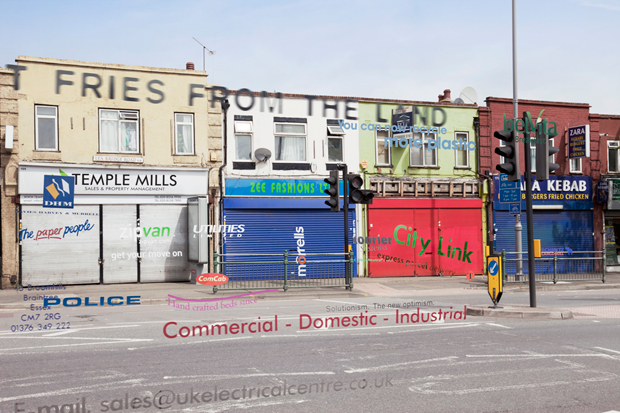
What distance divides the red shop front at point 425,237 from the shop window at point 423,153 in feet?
5.58

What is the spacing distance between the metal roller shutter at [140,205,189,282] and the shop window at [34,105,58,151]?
381cm

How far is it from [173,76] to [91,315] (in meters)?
11.3

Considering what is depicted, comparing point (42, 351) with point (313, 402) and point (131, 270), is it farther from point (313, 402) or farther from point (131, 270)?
point (131, 270)

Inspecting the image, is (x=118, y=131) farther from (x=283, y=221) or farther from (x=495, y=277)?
(x=495, y=277)

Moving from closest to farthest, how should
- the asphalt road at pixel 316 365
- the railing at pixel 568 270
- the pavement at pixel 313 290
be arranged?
the asphalt road at pixel 316 365 < the pavement at pixel 313 290 < the railing at pixel 568 270

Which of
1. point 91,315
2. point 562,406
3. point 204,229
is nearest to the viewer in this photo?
point 562,406

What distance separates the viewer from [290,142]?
77.9 feet

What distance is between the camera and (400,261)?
24.8 metres

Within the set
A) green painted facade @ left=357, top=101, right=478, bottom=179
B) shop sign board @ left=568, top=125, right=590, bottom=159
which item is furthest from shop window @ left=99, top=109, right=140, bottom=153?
shop sign board @ left=568, top=125, right=590, bottom=159

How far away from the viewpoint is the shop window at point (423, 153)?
83.1 feet

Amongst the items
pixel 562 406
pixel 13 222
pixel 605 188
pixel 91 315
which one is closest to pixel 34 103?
pixel 13 222

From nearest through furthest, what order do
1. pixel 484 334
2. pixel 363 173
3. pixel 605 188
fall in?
pixel 484 334
pixel 363 173
pixel 605 188

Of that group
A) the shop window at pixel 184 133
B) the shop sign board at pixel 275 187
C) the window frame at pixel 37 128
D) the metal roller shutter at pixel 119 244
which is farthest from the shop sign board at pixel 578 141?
the window frame at pixel 37 128

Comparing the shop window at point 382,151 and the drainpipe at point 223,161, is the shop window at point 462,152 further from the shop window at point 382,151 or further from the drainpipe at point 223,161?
the drainpipe at point 223,161
